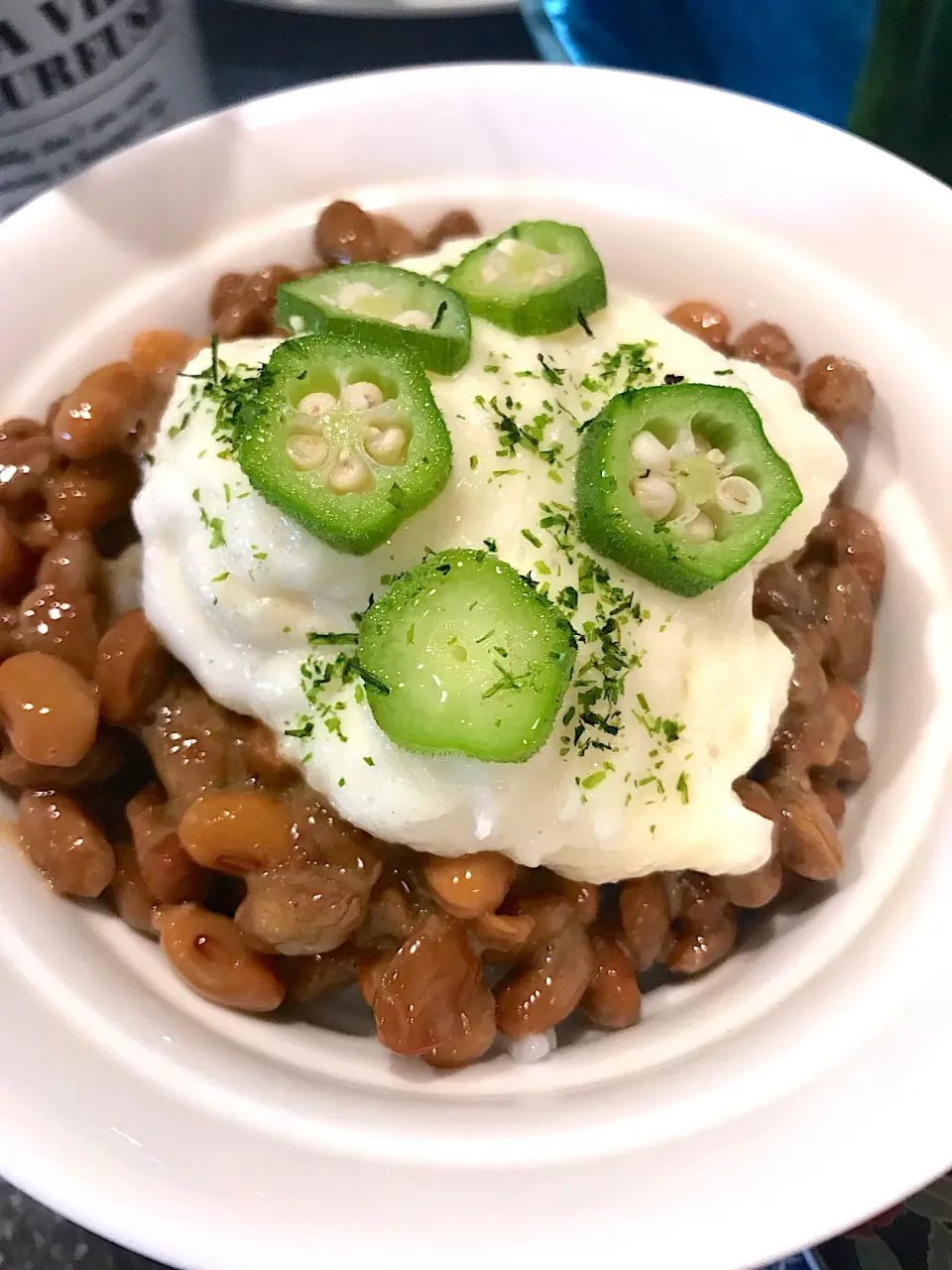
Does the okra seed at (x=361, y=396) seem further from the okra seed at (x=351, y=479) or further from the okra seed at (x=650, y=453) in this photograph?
the okra seed at (x=650, y=453)

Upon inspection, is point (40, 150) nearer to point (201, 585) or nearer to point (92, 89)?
point (92, 89)

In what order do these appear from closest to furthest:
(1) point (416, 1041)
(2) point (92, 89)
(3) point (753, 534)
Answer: (1) point (416, 1041) → (3) point (753, 534) → (2) point (92, 89)

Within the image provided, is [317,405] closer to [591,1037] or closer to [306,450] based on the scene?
[306,450]

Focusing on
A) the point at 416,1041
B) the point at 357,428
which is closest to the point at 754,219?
the point at 357,428

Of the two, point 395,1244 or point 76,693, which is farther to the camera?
point 76,693

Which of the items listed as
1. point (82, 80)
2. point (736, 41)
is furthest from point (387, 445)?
point (736, 41)

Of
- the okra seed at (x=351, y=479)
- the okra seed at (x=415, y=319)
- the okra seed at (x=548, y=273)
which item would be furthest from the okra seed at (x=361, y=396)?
the okra seed at (x=548, y=273)
